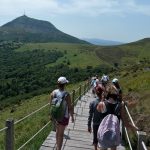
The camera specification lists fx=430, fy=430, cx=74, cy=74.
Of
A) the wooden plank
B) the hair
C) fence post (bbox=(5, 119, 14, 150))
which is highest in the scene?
the hair

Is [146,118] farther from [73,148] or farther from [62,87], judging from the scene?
[62,87]

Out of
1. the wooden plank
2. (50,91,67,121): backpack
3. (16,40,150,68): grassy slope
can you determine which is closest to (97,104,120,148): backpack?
(50,91,67,121): backpack

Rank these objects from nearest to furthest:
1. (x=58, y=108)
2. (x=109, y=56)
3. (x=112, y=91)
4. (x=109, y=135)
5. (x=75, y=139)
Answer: (x=109, y=135) < (x=112, y=91) < (x=58, y=108) < (x=75, y=139) < (x=109, y=56)

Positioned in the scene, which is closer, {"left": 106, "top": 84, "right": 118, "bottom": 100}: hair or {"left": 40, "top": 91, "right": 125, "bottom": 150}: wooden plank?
{"left": 106, "top": 84, "right": 118, "bottom": 100}: hair

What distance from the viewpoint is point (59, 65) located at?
13838cm

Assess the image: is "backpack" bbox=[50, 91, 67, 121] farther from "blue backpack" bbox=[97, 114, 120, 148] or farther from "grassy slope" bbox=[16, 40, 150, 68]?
"grassy slope" bbox=[16, 40, 150, 68]

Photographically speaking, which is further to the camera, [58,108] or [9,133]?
[58,108]

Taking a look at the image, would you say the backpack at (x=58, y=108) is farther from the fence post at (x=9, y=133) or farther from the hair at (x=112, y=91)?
the fence post at (x=9, y=133)

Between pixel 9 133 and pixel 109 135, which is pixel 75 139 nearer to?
pixel 109 135

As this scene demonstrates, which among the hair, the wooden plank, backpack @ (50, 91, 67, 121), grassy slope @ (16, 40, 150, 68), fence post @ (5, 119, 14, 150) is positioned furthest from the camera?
grassy slope @ (16, 40, 150, 68)

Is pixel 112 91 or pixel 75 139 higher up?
pixel 112 91

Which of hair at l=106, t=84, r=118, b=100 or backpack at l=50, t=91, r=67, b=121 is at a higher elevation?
hair at l=106, t=84, r=118, b=100

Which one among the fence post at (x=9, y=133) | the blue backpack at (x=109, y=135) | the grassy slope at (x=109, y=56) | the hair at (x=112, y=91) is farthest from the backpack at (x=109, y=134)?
the grassy slope at (x=109, y=56)

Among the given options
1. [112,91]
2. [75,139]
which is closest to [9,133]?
[112,91]
